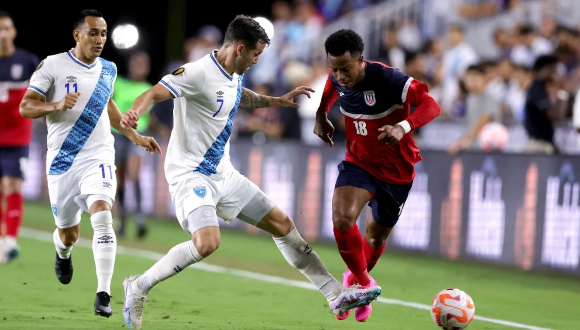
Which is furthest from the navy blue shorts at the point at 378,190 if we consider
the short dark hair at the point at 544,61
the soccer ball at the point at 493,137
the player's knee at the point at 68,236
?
the short dark hair at the point at 544,61

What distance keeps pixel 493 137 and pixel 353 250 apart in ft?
19.7

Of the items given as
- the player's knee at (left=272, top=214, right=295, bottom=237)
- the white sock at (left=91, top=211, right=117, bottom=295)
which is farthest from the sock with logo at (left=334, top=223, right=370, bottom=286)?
the white sock at (left=91, top=211, right=117, bottom=295)

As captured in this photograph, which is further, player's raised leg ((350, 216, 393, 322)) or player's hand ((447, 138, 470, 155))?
player's hand ((447, 138, 470, 155))

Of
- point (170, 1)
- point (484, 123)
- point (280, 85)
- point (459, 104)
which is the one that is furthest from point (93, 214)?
point (170, 1)

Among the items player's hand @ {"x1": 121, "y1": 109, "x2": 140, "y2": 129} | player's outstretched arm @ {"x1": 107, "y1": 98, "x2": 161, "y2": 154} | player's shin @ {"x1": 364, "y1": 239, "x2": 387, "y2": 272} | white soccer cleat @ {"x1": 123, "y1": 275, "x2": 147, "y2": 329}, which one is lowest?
white soccer cleat @ {"x1": 123, "y1": 275, "x2": 147, "y2": 329}

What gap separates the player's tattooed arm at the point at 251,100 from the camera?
800cm

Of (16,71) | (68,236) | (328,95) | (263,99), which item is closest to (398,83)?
(328,95)

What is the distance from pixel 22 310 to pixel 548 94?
7557 millimetres

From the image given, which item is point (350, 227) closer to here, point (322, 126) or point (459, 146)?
point (322, 126)

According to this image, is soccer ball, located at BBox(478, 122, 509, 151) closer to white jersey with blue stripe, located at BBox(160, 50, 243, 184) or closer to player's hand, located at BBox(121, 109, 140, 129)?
white jersey with blue stripe, located at BBox(160, 50, 243, 184)

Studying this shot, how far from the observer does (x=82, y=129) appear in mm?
8203

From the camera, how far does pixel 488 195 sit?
1255 centimetres

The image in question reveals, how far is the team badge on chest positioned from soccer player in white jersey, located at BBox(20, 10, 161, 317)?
187 cm

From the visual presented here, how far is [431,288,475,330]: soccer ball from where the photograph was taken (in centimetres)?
727
